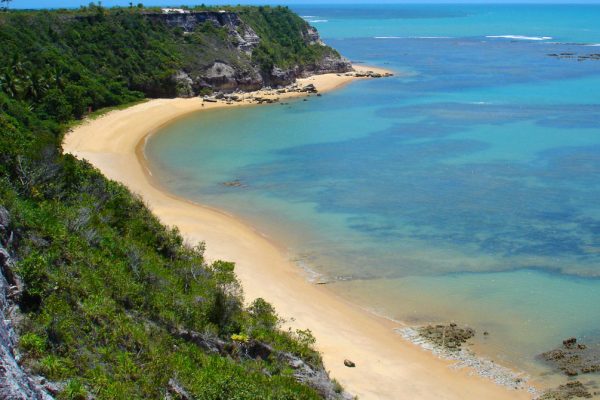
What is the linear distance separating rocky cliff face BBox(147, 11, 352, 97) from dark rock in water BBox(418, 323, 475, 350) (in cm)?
5054

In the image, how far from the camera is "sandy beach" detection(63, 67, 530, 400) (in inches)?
783

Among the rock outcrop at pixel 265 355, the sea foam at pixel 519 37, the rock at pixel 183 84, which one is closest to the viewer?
the rock outcrop at pixel 265 355

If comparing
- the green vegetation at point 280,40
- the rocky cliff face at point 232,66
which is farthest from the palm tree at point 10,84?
the green vegetation at point 280,40

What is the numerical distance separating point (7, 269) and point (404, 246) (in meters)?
21.0

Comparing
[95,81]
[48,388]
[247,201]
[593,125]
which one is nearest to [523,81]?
[593,125]

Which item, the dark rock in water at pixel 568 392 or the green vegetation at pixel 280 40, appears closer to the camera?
the dark rock in water at pixel 568 392

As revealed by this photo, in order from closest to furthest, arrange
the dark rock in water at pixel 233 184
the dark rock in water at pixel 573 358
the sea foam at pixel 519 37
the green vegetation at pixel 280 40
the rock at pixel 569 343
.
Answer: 1. the dark rock in water at pixel 573 358
2. the rock at pixel 569 343
3. the dark rock in water at pixel 233 184
4. the green vegetation at pixel 280 40
5. the sea foam at pixel 519 37

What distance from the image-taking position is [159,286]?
18219mm

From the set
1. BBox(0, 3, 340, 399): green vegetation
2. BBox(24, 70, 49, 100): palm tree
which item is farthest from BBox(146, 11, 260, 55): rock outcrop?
BBox(0, 3, 340, 399): green vegetation

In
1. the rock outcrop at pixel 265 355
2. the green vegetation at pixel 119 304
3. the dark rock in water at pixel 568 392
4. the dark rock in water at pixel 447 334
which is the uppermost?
the green vegetation at pixel 119 304

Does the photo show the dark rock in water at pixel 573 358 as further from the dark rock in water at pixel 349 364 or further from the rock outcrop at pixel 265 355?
the rock outcrop at pixel 265 355

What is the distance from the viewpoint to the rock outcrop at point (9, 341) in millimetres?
9047

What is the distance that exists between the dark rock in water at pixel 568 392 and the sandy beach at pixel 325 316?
724 mm

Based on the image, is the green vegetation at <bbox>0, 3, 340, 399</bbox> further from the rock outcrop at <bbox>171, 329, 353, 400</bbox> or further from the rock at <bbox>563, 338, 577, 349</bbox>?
the rock at <bbox>563, 338, 577, 349</bbox>
